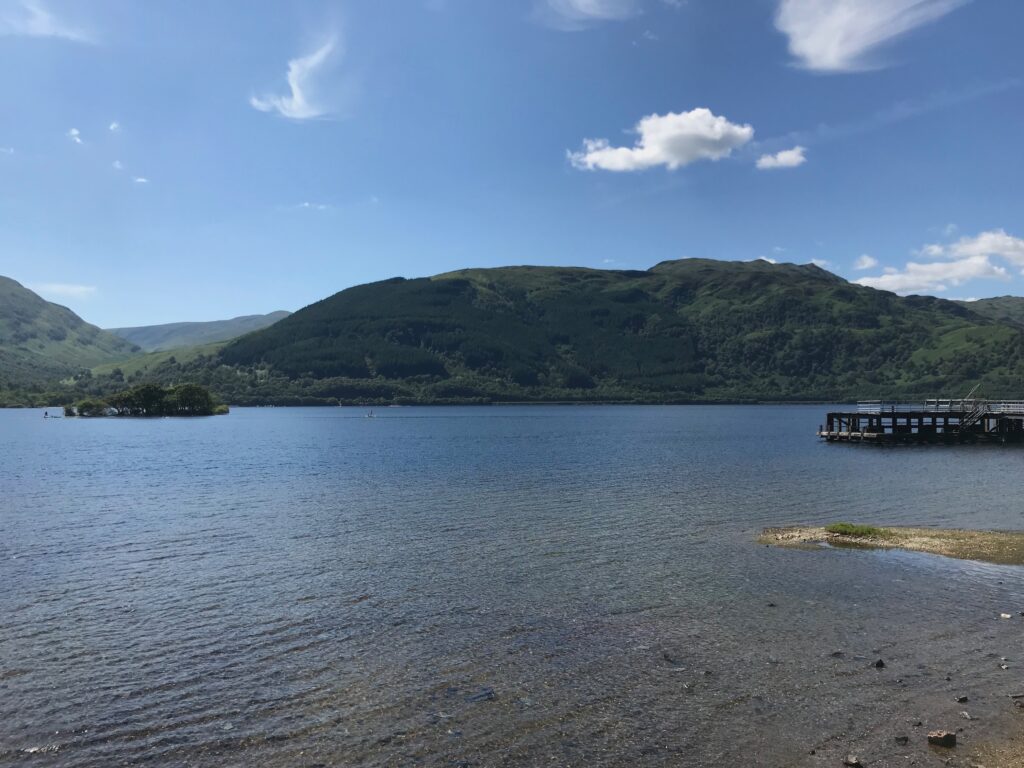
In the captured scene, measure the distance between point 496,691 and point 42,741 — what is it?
1079cm

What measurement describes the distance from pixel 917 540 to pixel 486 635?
2671 centimetres

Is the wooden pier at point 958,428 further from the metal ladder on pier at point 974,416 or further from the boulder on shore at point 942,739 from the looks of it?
the boulder on shore at point 942,739

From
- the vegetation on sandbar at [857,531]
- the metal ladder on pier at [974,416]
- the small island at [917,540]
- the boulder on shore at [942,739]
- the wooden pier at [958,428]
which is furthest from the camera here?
the metal ladder on pier at [974,416]

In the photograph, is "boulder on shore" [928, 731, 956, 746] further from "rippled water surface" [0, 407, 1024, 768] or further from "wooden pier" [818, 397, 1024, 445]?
"wooden pier" [818, 397, 1024, 445]

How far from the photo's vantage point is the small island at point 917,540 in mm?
34562

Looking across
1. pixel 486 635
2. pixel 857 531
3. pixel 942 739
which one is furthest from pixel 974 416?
pixel 942 739

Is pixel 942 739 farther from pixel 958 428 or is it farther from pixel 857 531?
pixel 958 428

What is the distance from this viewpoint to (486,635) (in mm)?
23625

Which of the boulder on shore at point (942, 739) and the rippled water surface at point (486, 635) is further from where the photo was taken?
the rippled water surface at point (486, 635)

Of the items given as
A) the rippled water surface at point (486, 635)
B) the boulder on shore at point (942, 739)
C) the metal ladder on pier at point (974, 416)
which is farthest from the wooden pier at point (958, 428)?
the boulder on shore at point (942, 739)

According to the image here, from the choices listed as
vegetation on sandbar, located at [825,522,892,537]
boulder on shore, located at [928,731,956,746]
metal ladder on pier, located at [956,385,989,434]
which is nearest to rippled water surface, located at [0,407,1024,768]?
boulder on shore, located at [928,731,956,746]

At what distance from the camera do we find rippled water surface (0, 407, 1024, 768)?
54.3 feet

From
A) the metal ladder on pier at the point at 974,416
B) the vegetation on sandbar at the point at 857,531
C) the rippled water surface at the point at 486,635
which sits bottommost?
the rippled water surface at the point at 486,635

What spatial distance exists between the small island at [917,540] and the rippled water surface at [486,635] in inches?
81.3
